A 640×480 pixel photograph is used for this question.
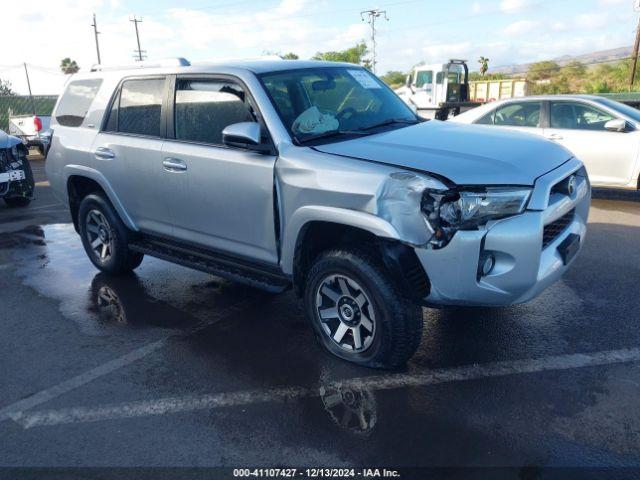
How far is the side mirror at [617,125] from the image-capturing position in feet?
24.6

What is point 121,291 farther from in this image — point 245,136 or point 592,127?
point 592,127

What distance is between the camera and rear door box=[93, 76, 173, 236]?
4.54 meters

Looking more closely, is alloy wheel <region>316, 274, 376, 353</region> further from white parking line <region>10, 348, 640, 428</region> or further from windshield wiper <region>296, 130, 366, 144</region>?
windshield wiper <region>296, 130, 366, 144</region>

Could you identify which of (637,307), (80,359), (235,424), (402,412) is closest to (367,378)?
(402,412)

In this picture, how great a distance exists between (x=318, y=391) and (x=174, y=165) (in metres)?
2.09

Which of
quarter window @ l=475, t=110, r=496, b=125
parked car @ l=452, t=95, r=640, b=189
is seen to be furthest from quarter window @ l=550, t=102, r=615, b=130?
quarter window @ l=475, t=110, r=496, b=125

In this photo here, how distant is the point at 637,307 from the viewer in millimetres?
4305

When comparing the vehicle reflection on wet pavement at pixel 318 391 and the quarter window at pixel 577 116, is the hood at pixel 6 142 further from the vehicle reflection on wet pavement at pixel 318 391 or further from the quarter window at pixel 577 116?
the quarter window at pixel 577 116

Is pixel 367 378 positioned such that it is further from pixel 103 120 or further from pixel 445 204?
A: pixel 103 120

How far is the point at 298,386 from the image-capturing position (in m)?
3.38

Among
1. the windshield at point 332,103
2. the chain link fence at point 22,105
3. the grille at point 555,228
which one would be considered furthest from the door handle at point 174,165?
the chain link fence at point 22,105

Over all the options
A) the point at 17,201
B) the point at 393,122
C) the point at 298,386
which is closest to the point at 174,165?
the point at 393,122

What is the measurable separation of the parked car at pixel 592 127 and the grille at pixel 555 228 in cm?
477

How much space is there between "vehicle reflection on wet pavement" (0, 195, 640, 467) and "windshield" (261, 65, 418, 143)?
150cm
